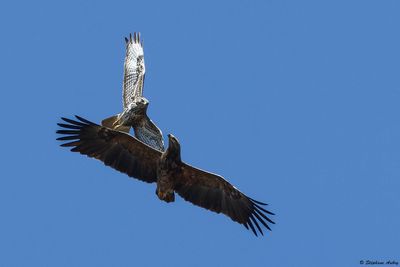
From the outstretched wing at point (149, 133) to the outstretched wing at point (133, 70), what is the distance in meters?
1.17

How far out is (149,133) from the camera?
75.3 ft

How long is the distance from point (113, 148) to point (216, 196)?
2647 mm

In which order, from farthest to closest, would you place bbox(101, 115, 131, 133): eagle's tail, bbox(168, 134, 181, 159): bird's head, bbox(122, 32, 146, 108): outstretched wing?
bbox(122, 32, 146, 108): outstretched wing, bbox(101, 115, 131, 133): eagle's tail, bbox(168, 134, 181, 159): bird's head

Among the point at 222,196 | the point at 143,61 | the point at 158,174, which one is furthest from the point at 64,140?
the point at 143,61

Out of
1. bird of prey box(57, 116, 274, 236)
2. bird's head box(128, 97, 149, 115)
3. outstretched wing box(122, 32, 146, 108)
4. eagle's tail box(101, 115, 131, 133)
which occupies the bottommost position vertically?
bird of prey box(57, 116, 274, 236)

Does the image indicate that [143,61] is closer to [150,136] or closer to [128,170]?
[150,136]

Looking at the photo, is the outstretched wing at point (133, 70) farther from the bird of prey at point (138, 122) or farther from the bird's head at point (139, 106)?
the bird's head at point (139, 106)

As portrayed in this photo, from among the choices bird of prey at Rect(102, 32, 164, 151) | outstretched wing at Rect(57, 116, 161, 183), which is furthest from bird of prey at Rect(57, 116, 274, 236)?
bird of prey at Rect(102, 32, 164, 151)

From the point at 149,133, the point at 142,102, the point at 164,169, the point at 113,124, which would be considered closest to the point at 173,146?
the point at 164,169

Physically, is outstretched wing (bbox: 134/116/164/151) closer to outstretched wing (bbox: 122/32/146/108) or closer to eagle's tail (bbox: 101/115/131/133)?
eagle's tail (bbox: 101/115/131/133)

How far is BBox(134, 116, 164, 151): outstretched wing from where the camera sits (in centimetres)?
Answer: 2281

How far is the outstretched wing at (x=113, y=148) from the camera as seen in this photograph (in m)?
20.0

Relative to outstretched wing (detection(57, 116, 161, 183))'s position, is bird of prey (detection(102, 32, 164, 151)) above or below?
above

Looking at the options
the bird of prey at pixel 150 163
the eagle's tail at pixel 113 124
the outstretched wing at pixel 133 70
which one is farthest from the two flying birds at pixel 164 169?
the outstretched wing at pixel 133 70
